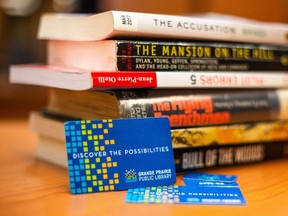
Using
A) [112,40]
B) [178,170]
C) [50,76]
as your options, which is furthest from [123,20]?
[178,170]

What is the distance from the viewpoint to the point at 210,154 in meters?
0.72

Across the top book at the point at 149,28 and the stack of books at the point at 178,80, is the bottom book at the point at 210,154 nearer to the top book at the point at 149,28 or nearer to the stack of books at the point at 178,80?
the stack of books at the point at 178,80

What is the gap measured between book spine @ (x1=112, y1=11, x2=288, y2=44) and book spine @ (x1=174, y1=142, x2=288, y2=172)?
0.61 ft

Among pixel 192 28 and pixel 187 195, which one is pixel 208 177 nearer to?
pixel 187 195

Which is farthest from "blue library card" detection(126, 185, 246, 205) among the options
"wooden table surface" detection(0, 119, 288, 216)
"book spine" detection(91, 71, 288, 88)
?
"book spine" detection(91, 71, 288, 88)

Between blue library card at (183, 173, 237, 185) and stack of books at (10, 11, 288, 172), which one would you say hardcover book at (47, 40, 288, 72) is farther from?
blue library card at (183, 173, 237, 185)

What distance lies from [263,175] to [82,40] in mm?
367

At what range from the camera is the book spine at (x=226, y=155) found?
686 mm

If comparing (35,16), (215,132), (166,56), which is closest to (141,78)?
(166,56)

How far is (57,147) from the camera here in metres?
0.75

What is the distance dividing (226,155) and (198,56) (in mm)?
177

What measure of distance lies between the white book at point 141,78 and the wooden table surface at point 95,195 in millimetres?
144

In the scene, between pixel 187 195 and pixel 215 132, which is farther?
pixel 215 132

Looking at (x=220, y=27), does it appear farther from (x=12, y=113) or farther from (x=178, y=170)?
(x=12, y=113)
